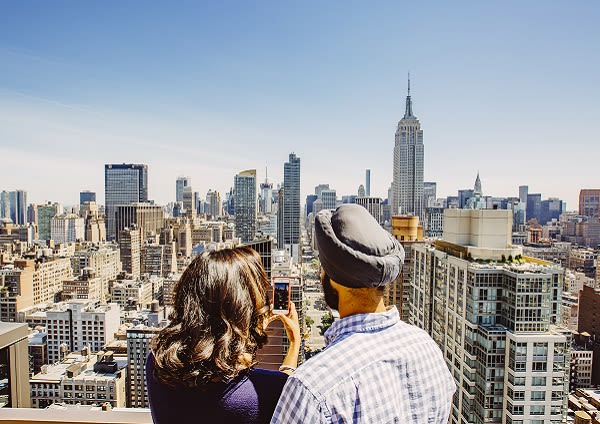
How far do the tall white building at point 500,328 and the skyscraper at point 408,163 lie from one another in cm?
3865

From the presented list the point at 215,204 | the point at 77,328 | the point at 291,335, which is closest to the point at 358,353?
A: the point at 291,335

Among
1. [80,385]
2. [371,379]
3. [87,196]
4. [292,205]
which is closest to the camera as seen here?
[371,379]

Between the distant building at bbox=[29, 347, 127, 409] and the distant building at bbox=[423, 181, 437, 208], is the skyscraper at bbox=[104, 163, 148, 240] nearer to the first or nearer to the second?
the distant building at bbox=[423, 181, 437, 208]

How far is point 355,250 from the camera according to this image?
590 mm

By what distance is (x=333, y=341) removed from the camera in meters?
0.59

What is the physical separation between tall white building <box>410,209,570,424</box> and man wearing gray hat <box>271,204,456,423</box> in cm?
507

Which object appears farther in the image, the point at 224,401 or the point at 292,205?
the point at 292,205

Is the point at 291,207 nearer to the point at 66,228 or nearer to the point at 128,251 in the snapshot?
the point at 128,251

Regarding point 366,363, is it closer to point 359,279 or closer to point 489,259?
point 359,279

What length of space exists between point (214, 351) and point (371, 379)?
0.21m

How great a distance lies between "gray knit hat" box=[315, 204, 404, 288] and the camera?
0.59 m

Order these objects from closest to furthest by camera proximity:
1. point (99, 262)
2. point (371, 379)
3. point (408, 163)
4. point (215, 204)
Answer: point (371, 379), point (99, 262), point (408, 163), point (215, 204)

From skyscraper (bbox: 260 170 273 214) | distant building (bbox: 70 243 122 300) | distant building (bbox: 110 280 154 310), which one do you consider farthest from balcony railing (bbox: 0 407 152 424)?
skyscraper (bbox: 260 170 273 214)

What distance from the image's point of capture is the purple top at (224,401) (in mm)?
604
